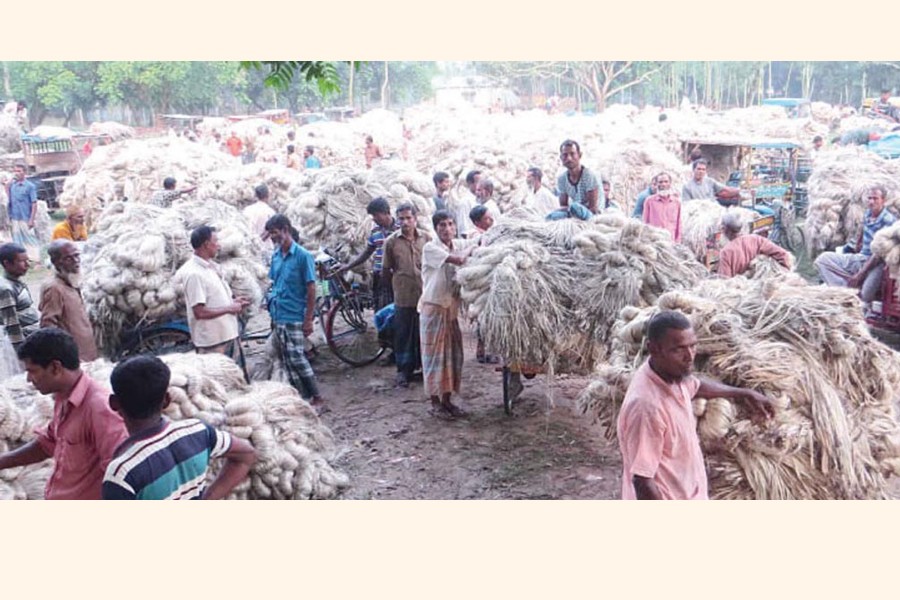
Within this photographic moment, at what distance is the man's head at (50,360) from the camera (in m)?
2.85

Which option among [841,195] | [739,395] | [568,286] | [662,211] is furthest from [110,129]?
[841,195]

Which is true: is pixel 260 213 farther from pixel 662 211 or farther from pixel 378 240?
pixel 662 211

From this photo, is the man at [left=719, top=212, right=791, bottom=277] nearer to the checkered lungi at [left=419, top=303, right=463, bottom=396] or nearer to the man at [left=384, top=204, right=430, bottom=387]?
the checkered lungi at [left=419, top=303, right=463, bottom=396]

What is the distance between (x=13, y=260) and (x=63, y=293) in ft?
1.46

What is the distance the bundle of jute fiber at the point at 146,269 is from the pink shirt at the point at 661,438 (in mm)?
4176

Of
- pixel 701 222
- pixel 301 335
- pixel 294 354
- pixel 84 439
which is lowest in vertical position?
pixel 294 354

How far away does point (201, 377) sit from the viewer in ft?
13.3

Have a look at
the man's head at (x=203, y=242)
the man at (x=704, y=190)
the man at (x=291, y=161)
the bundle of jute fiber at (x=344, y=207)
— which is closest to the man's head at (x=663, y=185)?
the man at (x=704, y=190)

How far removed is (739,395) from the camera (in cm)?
325

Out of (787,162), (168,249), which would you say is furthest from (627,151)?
(168,249)

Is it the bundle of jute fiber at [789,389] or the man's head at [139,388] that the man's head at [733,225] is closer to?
the bundle of jute fiber at [789,389]

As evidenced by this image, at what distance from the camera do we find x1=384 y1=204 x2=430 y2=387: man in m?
5.98

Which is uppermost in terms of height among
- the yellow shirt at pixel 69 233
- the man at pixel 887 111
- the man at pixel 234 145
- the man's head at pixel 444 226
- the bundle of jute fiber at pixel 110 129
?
the man at pixel 887 111

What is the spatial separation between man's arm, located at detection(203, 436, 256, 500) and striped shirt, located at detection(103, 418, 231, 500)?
0.10m
